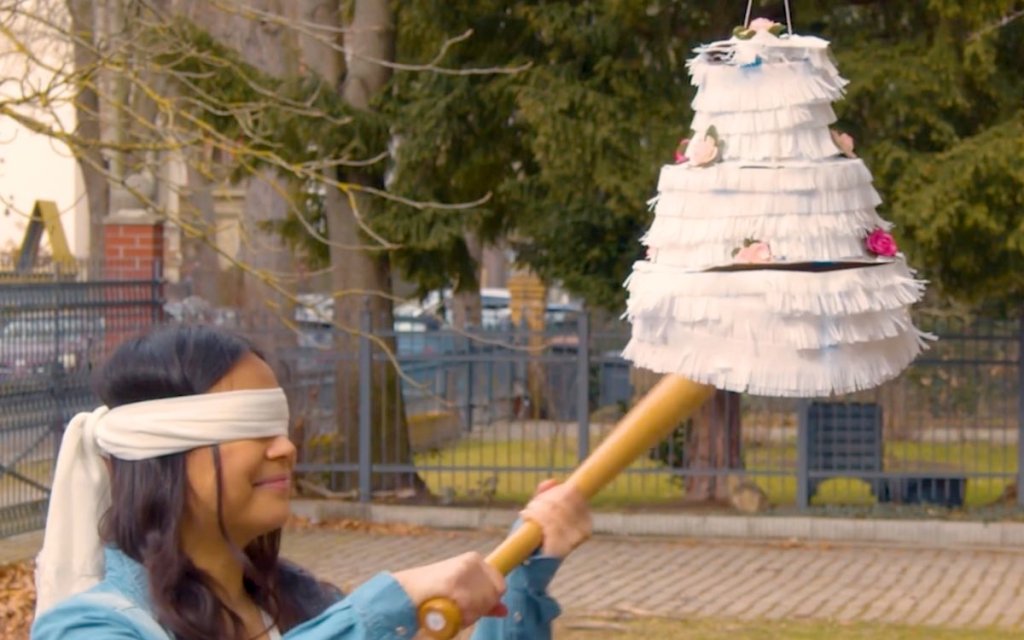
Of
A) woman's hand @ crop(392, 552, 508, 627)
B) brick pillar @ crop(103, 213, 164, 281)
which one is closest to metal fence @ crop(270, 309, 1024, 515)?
brick pillar @ crop(103, 213, 164, 281)

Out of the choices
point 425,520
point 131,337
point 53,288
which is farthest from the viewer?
point 425,520

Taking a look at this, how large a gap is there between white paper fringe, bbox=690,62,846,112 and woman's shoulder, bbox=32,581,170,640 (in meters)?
1.30

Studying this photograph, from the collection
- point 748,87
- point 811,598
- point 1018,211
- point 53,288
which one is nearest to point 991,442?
point 1018,211

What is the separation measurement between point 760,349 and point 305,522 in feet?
38.0

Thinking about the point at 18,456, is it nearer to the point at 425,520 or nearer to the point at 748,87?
the point at 425,520

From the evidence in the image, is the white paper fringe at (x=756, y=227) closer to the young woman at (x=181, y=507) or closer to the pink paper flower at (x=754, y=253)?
the pink paper flower at (x=754, y=253)

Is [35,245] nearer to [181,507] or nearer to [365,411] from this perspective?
[365,411]

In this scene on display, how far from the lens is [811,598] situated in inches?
423

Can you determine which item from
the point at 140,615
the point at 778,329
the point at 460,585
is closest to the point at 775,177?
the point at 778,329

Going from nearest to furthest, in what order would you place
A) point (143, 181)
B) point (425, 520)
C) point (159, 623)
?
point (159, 623) → point (425, 520) → point (143, 181)

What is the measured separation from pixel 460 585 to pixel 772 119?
1.01 meters

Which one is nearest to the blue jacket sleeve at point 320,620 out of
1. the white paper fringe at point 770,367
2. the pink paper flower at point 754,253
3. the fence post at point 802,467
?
the white paper fringe at point 770,367

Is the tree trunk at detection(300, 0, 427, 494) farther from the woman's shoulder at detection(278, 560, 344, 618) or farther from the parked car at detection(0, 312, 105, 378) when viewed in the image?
the woman's shoulder at detection(278, 560, 344, 618)

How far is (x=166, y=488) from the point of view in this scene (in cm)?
243
